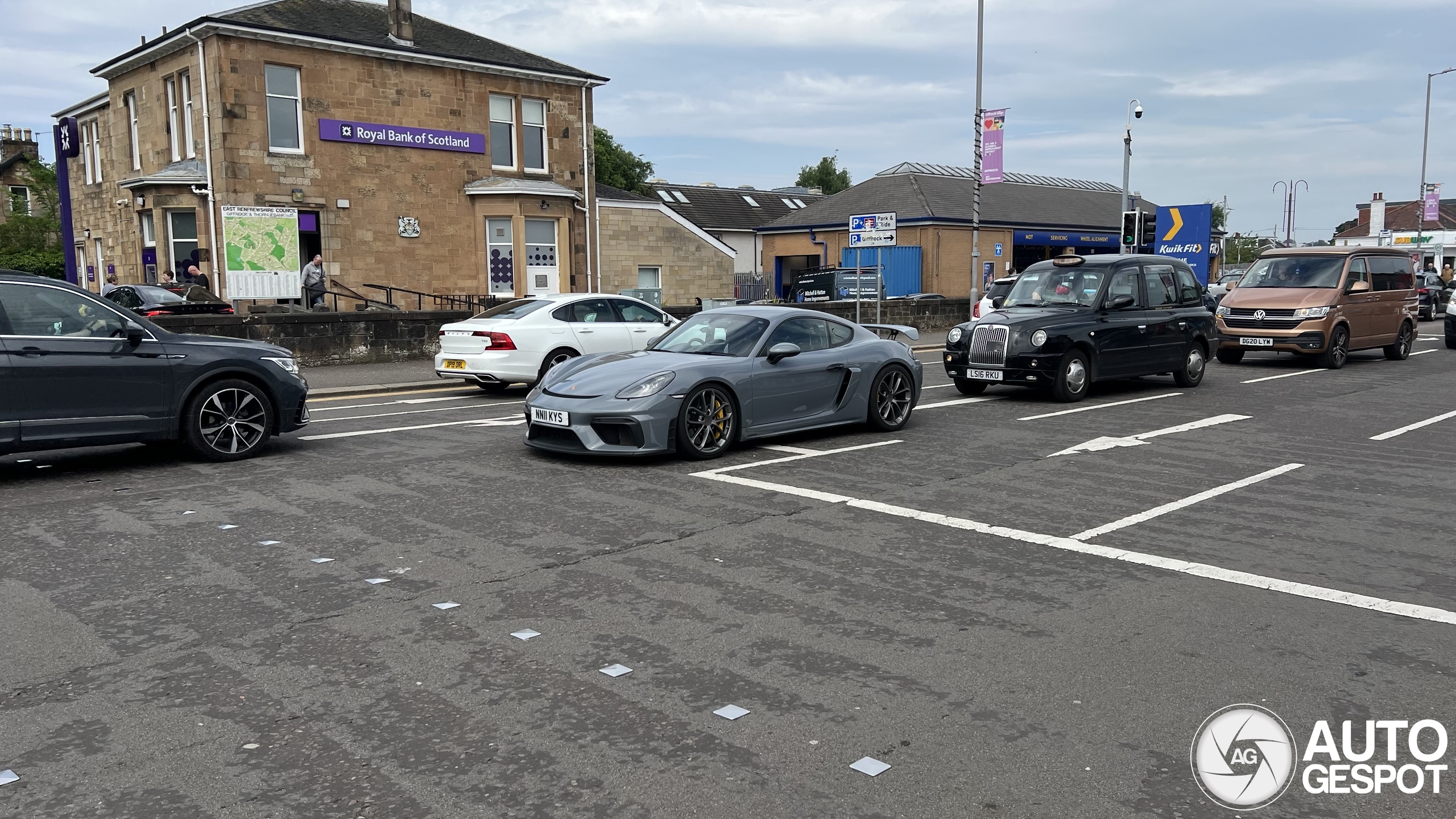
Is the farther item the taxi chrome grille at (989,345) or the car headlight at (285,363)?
the taxi chrome grille at (989,345)

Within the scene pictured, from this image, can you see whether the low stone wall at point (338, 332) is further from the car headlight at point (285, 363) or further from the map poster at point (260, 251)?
→ the car headlight at point (285, 363)

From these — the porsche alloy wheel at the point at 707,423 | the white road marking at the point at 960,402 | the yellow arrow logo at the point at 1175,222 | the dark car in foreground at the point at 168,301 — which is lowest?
the white road marking at the point at 960,402

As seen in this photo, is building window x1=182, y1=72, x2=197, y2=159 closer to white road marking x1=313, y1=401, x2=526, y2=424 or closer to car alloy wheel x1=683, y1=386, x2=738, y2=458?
white road marking x1=313, y1=401, x2=526, y2=424

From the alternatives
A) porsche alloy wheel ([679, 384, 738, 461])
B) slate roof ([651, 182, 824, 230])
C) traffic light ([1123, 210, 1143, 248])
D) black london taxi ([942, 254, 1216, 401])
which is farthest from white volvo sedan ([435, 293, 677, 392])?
slate roof ([651, 182, 824, 230])

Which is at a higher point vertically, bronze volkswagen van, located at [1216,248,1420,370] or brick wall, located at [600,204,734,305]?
brick wall, located at [600,204,734,305]

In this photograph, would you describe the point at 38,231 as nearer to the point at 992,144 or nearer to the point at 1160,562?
the point at 992,144

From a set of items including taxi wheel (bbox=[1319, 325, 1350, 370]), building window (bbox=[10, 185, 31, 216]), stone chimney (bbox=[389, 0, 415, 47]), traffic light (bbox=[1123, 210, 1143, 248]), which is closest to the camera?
taxi wheel (bbox=[1319, 325, 1350, 370])

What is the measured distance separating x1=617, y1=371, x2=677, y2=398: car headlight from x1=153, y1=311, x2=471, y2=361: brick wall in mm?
9984

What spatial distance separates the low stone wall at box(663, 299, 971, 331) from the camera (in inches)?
1056

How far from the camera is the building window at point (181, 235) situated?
26.6 metres

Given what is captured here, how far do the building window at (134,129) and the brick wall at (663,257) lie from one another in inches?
559

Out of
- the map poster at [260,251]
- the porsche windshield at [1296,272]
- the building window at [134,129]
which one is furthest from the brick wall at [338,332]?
the building window at [134,129]

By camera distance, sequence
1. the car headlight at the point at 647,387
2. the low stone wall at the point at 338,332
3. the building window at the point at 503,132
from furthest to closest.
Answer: the building window at the point at 503,132 < the low stone wall at the point at 338,332 < the car headlight at the point at 647,387

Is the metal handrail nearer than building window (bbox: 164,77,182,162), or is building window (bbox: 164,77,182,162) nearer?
building window (bbox: 164,77,182,162)
